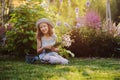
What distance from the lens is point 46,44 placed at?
760cm

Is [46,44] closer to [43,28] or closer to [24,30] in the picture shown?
[43,28]

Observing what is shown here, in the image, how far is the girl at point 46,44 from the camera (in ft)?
23.7

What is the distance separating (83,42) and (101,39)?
1.65ft

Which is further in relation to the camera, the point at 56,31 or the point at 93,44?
the point at 93,44

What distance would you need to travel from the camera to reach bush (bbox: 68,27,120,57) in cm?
958

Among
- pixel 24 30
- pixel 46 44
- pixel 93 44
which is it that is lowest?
pixel 93 44

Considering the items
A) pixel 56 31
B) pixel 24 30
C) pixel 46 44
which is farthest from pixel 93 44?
pixel 46 44

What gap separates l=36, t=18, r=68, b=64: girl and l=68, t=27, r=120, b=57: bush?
1974mm

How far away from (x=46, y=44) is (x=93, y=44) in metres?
2.36

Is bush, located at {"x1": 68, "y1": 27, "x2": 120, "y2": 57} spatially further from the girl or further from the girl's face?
the girl's face

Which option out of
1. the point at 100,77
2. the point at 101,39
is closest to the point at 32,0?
the point at 101,39

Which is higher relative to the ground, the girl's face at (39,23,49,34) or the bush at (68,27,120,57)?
the girl's face at (39,23,49,34)

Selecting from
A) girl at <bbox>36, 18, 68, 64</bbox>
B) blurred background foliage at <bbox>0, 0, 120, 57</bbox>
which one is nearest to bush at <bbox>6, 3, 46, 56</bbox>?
blurred background foliage at <bbox>0, 0, 120, 57</bbox>

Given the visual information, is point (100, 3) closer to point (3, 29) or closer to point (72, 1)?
point (72, 1)
